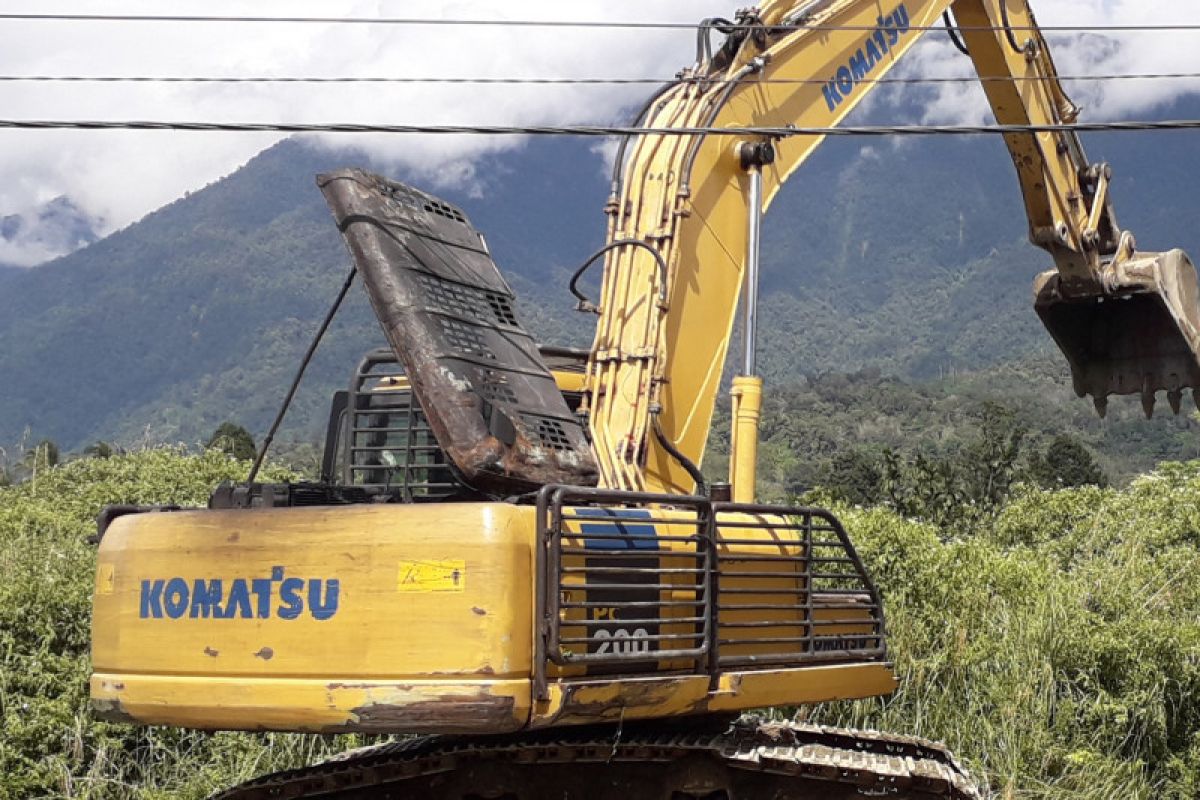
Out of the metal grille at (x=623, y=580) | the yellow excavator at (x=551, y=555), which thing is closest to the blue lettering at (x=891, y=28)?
the yellow excavator at (x=551, y=555)

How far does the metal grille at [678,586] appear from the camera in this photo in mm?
5582

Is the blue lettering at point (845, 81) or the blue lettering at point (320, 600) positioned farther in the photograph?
the blue lettering at point (845, 81)

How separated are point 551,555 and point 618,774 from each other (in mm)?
1388

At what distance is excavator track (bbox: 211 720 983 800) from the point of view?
631 centimetres

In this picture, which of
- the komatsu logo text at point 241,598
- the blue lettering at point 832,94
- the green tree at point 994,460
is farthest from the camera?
the green tree at point 994,460

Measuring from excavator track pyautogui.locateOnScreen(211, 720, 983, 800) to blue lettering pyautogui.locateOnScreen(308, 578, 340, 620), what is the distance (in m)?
1.05

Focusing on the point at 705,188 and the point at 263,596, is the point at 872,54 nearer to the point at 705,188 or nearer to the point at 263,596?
the point at 705,188

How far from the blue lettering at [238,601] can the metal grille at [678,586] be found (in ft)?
3.60

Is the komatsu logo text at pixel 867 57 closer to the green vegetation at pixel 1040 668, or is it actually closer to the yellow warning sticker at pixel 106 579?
the green vegetation at pixel 1040 668

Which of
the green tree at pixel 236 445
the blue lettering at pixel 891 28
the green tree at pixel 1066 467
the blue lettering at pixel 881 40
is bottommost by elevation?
the green tree at pixel 236 445

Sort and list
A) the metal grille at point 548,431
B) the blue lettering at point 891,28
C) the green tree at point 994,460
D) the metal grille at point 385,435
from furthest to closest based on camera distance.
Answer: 1. the green tree at point 994,460
2. the blue lettering at point 891,28
3. the metal grille at point 385,435
4. the metal grille at point 548,431

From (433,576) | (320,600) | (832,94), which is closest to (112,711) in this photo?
(320,600)

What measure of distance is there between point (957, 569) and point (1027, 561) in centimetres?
116

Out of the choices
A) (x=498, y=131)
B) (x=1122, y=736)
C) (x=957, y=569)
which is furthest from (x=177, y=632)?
(x=957, y=569)
